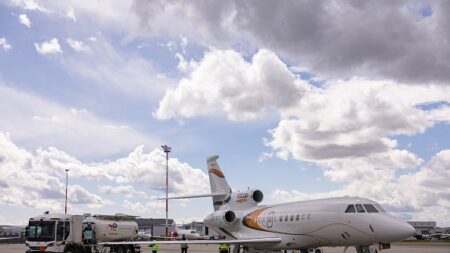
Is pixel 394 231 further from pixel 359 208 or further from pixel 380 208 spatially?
pixel 359 208

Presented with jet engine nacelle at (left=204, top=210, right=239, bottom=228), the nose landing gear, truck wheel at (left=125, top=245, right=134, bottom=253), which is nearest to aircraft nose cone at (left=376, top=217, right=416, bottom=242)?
the nose landing gear

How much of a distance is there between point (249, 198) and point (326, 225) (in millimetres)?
9563

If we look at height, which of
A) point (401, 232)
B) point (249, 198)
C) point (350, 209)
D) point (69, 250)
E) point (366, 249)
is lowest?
point (366, 249)

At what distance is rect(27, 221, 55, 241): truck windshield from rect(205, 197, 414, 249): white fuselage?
12.0 metres

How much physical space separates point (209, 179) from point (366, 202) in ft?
52.4

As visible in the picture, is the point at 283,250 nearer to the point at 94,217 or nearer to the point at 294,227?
the point at 294,227

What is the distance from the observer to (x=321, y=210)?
2536 cm

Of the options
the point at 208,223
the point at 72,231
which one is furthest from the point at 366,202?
the point at 72,231

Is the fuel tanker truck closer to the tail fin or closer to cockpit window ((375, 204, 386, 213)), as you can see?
the tail fin

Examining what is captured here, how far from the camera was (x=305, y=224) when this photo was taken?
26109mm

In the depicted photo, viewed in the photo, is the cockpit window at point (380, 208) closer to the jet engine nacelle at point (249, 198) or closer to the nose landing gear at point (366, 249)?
the nose landing gear at point (366, 249)

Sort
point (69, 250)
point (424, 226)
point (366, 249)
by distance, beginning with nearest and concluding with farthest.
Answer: point (366, 249) < point (69, 250) < point (424, 226)

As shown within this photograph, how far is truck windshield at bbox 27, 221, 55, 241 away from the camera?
31109 mm

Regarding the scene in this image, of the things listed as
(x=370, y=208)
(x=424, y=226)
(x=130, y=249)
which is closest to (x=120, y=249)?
(x=130, y=249)
